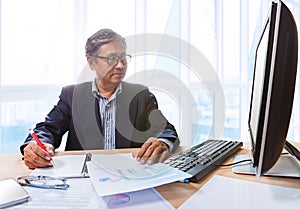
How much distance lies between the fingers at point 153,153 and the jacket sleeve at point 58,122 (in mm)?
471

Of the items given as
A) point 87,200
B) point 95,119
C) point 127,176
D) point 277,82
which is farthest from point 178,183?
point 95,119

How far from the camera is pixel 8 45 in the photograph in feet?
5.26

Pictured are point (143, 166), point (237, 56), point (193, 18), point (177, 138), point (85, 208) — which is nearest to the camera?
point (85, 208)

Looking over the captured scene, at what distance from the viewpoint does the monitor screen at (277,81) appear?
0.55 meters

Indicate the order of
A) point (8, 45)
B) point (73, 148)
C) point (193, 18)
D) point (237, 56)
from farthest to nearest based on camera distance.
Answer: point (237, 56), point (193, 18), point (8, 45), point (73, 148)

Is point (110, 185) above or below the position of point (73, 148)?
above

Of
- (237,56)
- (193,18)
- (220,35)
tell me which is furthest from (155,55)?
(237,56)

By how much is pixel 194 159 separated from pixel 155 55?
3.29 ft

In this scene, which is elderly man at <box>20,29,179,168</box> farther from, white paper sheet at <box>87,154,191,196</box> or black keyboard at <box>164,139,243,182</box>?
white paper sheet at <box>87,154,191,196</box>

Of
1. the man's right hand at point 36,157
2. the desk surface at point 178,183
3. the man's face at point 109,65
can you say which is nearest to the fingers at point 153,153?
the desk surface at point 178,183

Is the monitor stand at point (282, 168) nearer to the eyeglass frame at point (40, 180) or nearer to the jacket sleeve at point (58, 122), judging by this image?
the eyeglass frame at point (40, 180)

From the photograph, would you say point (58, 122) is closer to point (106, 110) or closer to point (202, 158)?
point (106, 110)

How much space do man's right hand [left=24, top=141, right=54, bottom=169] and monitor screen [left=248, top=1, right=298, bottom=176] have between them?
0.60 meters

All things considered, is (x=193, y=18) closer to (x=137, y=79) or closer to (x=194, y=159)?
(x=137, y=79)
